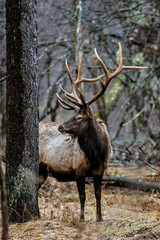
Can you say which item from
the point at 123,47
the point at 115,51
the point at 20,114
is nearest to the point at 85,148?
the point at 20,114

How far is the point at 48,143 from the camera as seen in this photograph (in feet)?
23.3

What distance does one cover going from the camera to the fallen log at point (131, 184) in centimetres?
696

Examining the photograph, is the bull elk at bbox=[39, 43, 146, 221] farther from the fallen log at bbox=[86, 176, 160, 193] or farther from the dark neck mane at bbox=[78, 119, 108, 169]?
the fallen log at bbox=[86, 176, 160, 193]

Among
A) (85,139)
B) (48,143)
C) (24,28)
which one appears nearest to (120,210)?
(85,139)

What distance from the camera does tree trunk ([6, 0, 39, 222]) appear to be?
4.77 m

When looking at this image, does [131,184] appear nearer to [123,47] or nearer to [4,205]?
[4,205]

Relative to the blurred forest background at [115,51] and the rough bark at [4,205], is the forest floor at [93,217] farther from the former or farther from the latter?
the blurred forest background at [115,51]

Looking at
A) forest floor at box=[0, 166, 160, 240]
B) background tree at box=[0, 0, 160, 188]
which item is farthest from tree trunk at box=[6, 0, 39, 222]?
background tree at box=[0, 0, 160, 188]

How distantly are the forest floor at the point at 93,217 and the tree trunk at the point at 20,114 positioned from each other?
14.9 inches

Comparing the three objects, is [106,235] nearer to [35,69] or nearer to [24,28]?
[35,69]

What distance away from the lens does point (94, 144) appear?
6188mm

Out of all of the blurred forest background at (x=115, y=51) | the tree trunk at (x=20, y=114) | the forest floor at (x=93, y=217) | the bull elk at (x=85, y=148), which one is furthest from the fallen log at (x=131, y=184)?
the tree trunk at (x=20, y=114)

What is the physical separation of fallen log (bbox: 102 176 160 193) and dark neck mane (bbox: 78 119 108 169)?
1.40m

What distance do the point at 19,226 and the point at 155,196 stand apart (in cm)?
319
